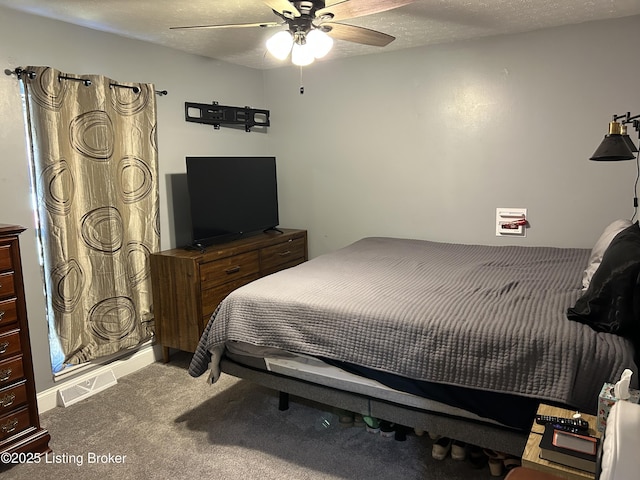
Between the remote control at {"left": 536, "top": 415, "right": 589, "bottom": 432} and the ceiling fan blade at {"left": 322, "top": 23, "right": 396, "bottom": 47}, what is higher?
the ceiling fan blade at {"left": 322, "top": 23, "right": 396, "bottom": 47}

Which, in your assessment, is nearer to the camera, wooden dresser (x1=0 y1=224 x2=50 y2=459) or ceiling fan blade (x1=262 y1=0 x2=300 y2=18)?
ceiling fan blade (x1=262 y1=0 x2=300 y2=18)

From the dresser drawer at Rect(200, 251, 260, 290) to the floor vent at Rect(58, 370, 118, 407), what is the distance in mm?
847

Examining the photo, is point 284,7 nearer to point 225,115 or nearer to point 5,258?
point 5,258

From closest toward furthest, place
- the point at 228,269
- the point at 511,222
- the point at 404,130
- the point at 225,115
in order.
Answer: the point at 228,269 < the point at 511,222 < the point at 404,130 < the point at 225,115

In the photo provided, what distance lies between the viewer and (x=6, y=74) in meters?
2.58

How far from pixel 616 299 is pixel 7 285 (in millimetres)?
2615

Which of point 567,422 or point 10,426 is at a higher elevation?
point 567,422

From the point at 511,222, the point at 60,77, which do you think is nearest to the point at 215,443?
the point at 60,77

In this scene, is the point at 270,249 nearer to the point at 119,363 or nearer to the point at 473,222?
the point at 119,363

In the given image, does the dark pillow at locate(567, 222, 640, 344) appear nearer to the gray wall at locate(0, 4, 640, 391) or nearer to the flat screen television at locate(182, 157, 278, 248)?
the gray wall at locate(0, 4, 640, 391)

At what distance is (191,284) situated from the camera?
3.21 m

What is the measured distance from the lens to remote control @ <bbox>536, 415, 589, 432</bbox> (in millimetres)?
1503

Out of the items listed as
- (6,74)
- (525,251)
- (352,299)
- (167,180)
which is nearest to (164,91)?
(167,180)

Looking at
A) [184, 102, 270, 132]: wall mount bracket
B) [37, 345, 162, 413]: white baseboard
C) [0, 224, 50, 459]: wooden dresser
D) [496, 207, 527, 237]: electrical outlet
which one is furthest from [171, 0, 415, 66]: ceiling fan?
[37, 345, 162, 413]: white baseboard
